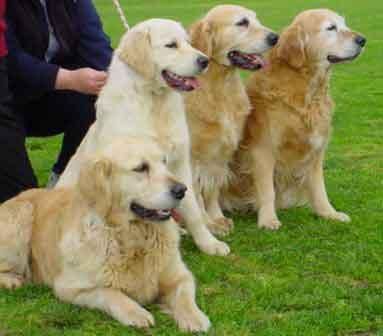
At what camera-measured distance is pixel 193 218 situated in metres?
5.14

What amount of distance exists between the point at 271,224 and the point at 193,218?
2.33 ft

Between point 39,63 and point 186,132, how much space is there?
131cm

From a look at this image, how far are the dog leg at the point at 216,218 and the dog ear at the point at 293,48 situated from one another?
107 cm

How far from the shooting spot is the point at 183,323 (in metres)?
3.71

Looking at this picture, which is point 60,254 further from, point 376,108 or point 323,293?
point 376,108

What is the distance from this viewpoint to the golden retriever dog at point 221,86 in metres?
5.54

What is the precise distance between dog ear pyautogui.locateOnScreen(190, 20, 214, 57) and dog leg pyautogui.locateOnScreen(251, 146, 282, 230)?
80 centimetres

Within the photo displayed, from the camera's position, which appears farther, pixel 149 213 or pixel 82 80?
pixel 82 80

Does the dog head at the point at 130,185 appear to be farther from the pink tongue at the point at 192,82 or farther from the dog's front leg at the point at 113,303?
the pink tongue at the point at 192,82

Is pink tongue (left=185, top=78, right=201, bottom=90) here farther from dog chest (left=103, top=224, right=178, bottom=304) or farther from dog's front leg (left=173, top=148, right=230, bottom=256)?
dog chest (left=103, top=224, right=178, bottom=304)

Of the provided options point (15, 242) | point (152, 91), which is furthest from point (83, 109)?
point (15, 242)

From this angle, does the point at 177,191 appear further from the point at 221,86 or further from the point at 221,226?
the point at 221,86

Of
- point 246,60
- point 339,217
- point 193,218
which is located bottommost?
point 339,217

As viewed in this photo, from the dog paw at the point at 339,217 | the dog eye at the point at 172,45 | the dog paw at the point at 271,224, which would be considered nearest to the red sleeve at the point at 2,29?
the dog eye at the point at 172,45
